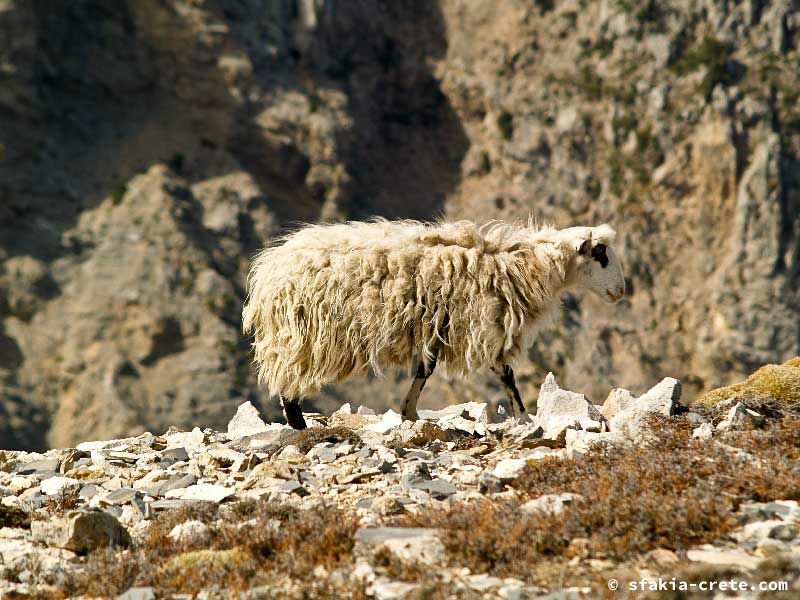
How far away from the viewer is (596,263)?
10.6m

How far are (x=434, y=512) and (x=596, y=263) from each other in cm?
573

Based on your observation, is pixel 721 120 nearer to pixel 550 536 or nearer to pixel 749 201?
pixel 749 201

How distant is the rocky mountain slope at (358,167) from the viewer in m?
39.8

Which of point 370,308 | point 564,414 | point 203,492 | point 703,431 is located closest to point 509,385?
point 564,414

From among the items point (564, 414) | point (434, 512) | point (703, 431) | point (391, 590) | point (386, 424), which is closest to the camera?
point (391, 590)

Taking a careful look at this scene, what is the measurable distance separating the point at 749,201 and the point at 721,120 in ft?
15.2

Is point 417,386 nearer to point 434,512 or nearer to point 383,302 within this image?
point 383,302

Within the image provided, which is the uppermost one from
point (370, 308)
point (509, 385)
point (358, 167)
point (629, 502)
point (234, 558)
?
point (358, 167)

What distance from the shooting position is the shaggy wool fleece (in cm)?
908

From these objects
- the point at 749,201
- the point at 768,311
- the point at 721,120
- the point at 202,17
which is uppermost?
the point at 202,17

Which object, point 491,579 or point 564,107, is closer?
point 491,579

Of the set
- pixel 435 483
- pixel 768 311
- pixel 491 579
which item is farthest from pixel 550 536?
pixel 768 311

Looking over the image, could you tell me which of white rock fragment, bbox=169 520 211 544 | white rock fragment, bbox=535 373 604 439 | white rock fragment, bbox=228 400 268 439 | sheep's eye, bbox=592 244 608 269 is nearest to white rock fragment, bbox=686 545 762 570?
white rock fragment, bbox=535 373 604 439

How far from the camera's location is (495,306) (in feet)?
31.1
